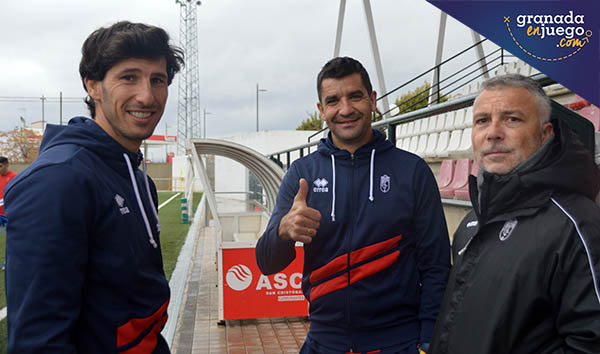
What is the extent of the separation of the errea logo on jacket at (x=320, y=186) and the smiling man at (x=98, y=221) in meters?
0.71

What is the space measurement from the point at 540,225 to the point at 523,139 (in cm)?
A: 34

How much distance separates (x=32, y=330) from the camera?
1178 mm

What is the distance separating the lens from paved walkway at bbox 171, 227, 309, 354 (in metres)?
4.67

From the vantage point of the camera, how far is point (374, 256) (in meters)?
1.91

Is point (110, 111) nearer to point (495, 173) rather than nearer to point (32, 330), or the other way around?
point (32, 330)

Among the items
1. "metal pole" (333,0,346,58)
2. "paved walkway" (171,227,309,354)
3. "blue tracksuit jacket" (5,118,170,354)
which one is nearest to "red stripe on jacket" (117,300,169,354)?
"blue tracksuit jacket" (5,118,170,354)

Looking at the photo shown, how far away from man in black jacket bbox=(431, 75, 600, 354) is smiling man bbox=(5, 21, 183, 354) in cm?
104

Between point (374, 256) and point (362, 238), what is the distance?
0.29 feet

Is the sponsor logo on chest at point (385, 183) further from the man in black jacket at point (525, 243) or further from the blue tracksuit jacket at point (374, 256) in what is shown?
the man in black jacket at point (525, 243)

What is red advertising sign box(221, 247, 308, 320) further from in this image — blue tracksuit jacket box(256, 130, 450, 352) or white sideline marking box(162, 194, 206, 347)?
blue tracksuit jacket box(256, 130, 450, 352)

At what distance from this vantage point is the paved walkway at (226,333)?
4672mm

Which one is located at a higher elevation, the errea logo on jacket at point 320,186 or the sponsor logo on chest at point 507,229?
the errea logo on jacket at point 320,186

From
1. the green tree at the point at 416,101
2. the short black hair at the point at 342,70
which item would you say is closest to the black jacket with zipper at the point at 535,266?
the short black hair at the point at 342,70

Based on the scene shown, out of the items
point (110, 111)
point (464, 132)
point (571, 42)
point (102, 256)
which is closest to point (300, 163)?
point (110, 111)
